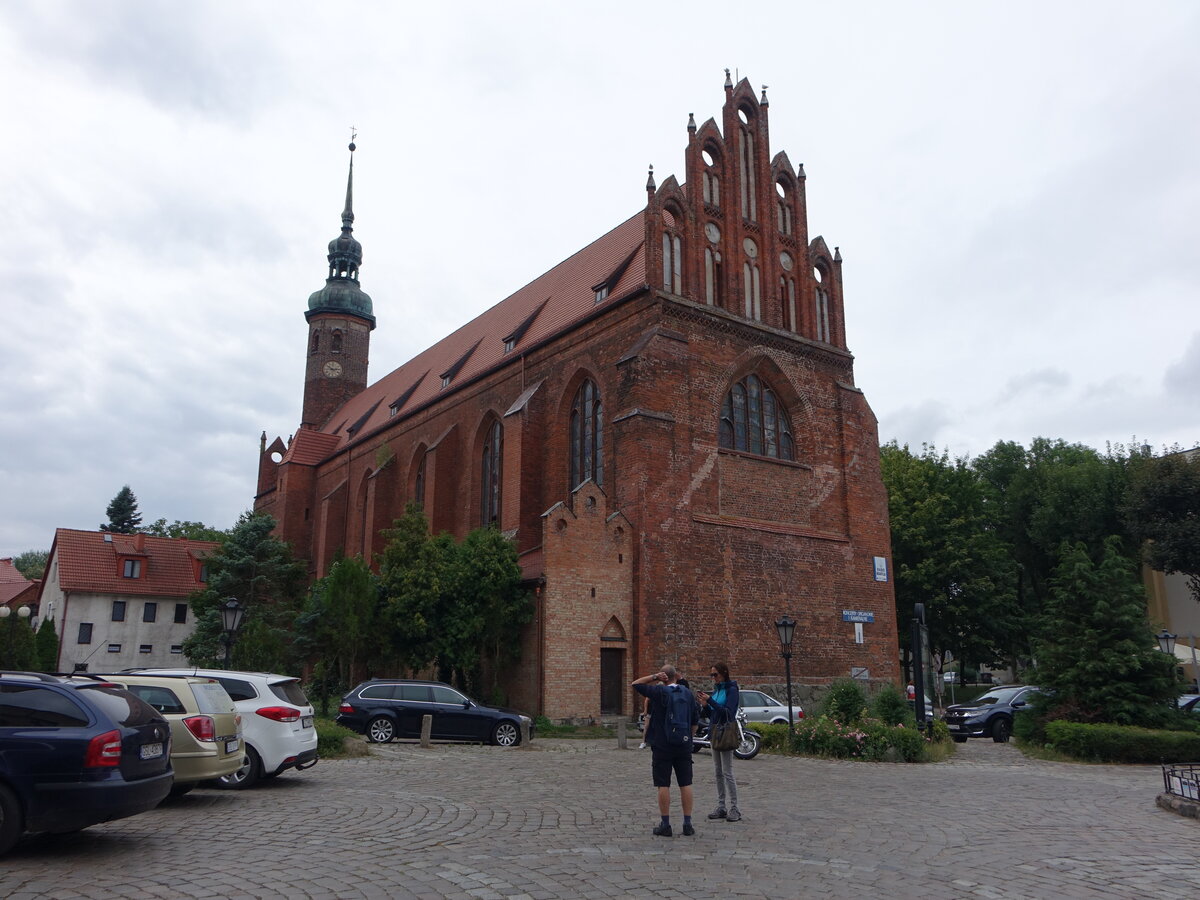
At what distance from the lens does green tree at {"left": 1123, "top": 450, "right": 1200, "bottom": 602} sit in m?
35.7

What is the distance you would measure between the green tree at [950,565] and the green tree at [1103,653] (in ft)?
64.8

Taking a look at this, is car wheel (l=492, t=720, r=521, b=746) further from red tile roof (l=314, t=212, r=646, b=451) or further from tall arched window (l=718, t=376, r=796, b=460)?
red tile roof (l=314, t=212, r=646, b=451)

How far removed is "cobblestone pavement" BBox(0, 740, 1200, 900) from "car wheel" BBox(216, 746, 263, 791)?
0.83ft

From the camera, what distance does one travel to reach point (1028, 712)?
21.1m

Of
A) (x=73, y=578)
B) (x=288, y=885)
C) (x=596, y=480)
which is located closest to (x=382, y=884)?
(x=288, y=885)

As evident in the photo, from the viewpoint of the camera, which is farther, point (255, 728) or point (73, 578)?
point (73, 578)

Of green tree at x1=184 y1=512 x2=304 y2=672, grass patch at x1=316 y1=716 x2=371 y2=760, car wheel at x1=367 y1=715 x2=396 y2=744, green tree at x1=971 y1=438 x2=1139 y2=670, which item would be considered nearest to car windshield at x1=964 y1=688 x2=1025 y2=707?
green tree at x1=971 y1=438 x2=1139 y2=670

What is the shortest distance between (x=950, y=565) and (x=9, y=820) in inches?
1489

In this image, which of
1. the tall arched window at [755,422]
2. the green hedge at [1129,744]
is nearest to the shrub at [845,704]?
the green hedge at [1129,744]

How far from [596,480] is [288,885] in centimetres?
2148

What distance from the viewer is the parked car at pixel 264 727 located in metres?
12.3

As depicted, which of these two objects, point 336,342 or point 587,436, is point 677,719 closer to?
point 587,436

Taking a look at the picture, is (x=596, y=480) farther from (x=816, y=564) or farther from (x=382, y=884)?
(x=382, y=884)

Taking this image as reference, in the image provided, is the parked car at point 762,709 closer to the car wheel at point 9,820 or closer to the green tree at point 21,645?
the car wheel at point 9,820
